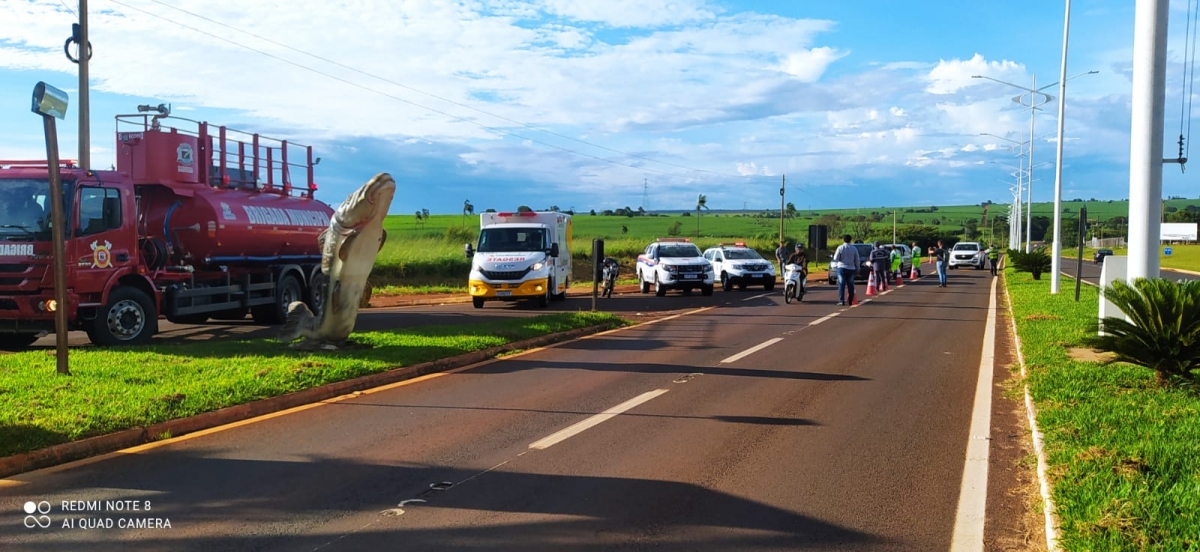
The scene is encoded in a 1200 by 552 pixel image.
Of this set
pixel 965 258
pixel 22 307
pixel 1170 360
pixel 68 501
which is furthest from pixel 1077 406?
pixel 965 258

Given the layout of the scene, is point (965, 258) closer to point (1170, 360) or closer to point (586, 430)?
point (1170, 360)

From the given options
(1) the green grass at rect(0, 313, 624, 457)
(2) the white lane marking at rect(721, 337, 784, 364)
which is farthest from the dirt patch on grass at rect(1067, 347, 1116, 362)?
(1) the green grass at rect(0, 313, 624, 457)

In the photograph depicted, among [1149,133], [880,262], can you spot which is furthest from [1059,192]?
[1149,133]

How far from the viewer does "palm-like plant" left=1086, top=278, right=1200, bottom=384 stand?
365 inches

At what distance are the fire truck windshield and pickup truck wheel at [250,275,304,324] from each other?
5986 millimetres

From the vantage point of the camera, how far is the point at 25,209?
41.6ft

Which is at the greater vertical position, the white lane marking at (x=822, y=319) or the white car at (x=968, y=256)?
the white car at (x=968, y=256)

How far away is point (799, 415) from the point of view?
28.6 feet

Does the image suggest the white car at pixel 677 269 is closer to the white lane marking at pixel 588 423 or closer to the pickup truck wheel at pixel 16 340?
the pickup truck wheel at pixel 16 340

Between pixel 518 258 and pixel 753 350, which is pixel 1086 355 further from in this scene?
pixel 518 258

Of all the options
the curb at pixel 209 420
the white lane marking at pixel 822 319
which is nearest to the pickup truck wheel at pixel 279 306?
the curb at pixel 209 420

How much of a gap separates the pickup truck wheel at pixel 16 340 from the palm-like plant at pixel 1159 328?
14.8 metres

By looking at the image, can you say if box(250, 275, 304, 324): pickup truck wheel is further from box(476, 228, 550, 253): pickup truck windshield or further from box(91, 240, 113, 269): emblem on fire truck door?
box(476, 228, 550, 253): pickup truck windshield

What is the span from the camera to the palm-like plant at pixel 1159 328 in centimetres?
928
